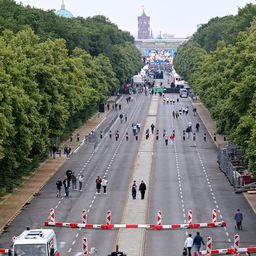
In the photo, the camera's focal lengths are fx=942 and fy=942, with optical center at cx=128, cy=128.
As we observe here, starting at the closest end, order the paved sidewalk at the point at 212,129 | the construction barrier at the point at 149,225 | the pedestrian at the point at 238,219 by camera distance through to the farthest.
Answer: the pedestrian at the point at 238,219, the construction barrier at the point at 149,225, the paved sidewalk at the point at 212,129

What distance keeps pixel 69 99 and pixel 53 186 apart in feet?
85.1

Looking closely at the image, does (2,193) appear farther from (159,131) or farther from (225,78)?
(159,131)

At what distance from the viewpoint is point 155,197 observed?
69062 millimetres

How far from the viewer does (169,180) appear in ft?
257

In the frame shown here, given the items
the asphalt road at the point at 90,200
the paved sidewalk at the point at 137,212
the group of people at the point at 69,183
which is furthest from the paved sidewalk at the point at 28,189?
the paved sidewalk at the point at 137,212

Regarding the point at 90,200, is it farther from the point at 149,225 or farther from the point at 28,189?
the point at 149,225

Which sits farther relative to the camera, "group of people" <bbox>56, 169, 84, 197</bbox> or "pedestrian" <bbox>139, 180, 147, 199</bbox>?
"group of people" <bbox>56, 169, 84, 197</bbox>

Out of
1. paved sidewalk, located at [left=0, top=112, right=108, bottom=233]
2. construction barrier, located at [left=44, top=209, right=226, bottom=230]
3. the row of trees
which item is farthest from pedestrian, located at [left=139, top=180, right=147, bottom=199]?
construction barrier, located at [left=44, top=209, right=226, bottom=230]

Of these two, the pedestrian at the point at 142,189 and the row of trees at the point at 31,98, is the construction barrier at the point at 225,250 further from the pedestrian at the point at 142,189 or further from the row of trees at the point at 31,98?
the pedestrian at the point at 142,189

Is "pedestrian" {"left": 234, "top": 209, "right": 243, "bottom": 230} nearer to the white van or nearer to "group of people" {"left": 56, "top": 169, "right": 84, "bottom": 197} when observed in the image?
the white van

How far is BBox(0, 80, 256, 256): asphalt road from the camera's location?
53312mm

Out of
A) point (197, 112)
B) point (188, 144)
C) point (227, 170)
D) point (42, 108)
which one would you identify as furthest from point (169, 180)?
point (197, 112)

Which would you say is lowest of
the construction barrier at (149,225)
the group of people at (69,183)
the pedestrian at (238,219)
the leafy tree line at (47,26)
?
the group of people at (69,183)

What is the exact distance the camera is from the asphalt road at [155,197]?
5331 centimetres
